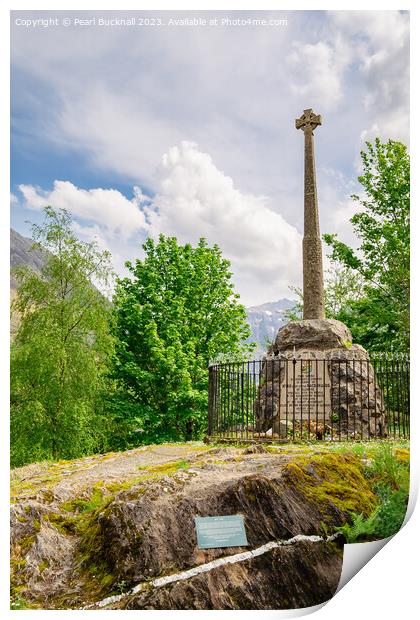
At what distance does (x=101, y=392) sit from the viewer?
17.0 meters

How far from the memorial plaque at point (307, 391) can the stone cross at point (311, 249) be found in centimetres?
188

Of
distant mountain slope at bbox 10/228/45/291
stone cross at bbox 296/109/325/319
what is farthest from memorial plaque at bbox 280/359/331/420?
distant mountain slope at bbox 10/228/45/291

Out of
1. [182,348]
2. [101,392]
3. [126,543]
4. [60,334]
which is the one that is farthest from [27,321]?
[126,543]

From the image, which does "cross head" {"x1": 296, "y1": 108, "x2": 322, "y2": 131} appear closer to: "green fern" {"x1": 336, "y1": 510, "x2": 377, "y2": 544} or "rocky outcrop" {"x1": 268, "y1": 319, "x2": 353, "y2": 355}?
"rocky outcrop" {"x1": 268, "y1": 319, "x2": 353, "y2": 355}

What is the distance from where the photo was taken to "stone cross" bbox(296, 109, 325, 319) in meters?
13.1

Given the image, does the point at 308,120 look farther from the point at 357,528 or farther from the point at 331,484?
the point at 357,528

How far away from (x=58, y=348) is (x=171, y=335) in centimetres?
564

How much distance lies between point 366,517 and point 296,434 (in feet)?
18.3

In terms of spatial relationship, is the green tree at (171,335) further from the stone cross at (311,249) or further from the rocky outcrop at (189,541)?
the rocky outcrop at (189,541)

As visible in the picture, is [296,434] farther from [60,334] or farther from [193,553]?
[193,553]

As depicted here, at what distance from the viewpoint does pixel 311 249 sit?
1320cm

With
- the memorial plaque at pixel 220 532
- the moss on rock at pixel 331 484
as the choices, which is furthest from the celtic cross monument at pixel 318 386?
the memorial plaque at pixel 220 532

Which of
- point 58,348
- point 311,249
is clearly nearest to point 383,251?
point 311,249

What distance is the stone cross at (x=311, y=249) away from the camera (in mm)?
13117
